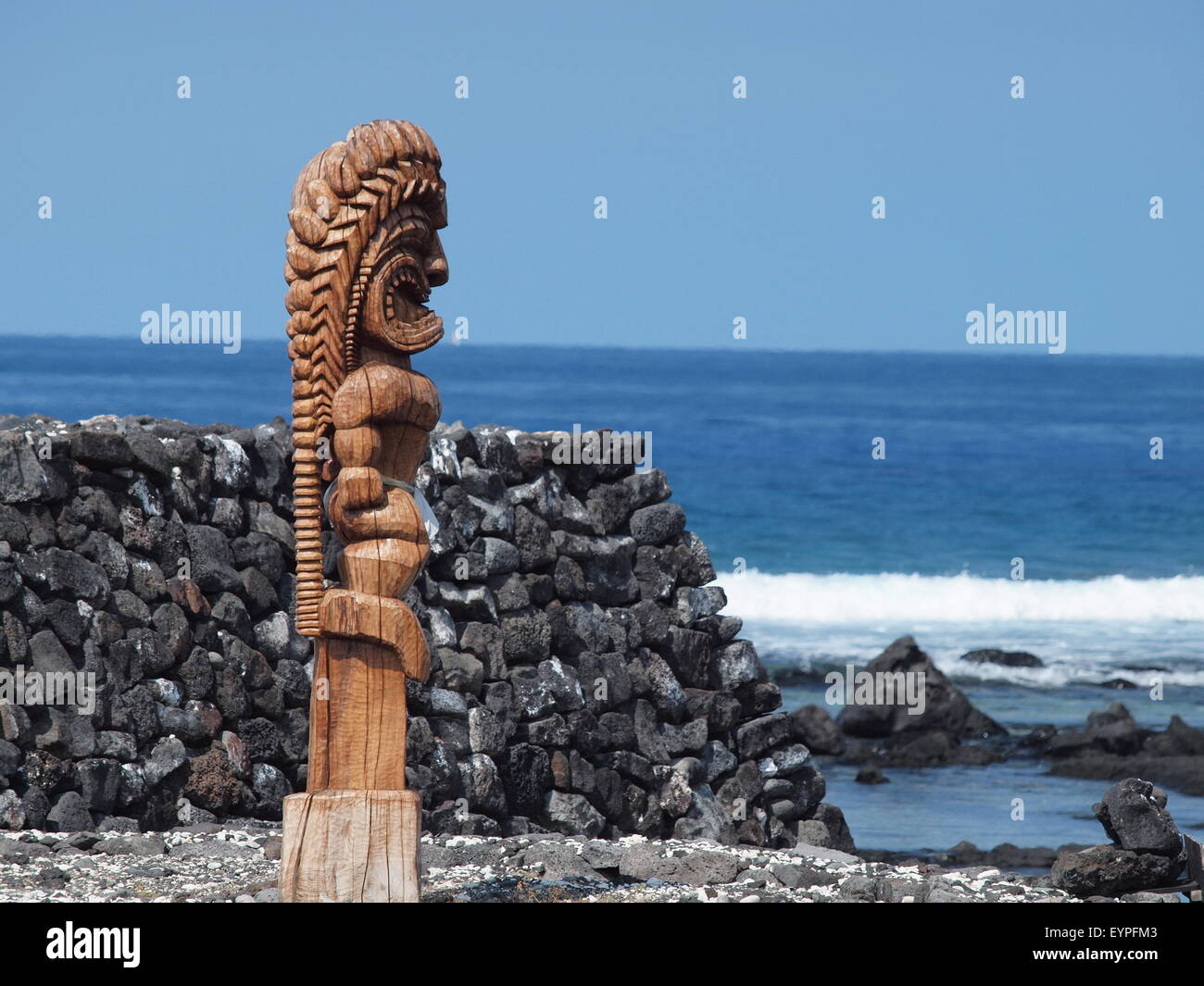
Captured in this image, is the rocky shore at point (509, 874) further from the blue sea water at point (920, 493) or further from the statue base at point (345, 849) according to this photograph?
the blue sea water at point (920, 493)

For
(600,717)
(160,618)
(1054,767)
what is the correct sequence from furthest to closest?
1. (1054,767)
2. (600,717)
3. (160,618)

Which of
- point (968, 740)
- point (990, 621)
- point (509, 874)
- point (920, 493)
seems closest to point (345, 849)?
point (509, 874)

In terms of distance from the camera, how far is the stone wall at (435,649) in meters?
9.91

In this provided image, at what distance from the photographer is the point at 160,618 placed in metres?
10.3

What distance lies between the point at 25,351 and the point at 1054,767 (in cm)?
6500

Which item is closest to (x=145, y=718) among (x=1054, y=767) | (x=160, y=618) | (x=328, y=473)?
(x=160, y=618)

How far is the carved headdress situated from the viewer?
761cm

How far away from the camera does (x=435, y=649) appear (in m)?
11.4

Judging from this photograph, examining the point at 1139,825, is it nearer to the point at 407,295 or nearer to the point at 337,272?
the point at 407,295

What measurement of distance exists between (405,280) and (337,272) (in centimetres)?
34

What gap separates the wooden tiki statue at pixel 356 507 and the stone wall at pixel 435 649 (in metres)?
2.45

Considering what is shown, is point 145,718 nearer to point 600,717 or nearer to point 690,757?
point 600,717

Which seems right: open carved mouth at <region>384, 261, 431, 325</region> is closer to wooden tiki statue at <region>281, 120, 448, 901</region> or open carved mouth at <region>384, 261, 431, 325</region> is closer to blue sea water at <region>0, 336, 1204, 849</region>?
wooden tiki statue at <region>281, 120, 448, 901</region>

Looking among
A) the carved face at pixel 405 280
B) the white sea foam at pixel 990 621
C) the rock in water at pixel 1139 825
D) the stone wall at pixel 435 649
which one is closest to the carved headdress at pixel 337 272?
the carved face at pixel 405 280
